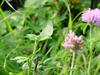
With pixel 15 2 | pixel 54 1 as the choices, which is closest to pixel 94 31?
pixel 54 1

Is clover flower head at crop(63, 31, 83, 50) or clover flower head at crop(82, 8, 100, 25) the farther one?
clover flower head at crop(82, 8, 100, 25)

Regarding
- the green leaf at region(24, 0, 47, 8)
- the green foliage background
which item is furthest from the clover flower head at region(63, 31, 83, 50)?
the green leaf at region(24, 0, 47, 8)

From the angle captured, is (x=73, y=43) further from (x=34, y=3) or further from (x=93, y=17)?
(x=34, y=3)

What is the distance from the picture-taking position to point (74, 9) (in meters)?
2.76

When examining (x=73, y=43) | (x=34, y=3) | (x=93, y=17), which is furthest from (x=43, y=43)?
(x=73, y=43)

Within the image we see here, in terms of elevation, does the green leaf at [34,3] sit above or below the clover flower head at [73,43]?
below

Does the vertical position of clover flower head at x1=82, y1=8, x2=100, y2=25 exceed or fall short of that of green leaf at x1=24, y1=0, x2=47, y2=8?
it exceeds it

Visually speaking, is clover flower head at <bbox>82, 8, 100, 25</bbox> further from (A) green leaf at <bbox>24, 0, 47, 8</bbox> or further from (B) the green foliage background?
(A) green leaf at <bbox>24, 0, 47, 8</bbox>

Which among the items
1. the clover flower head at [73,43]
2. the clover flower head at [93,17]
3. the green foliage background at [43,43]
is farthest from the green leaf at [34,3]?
the clover flower head at [73,43]

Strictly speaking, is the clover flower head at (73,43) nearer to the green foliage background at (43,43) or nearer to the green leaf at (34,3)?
the green foliage background at (43,43)

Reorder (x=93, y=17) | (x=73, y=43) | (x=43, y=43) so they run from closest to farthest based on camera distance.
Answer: (x=73, y=43) < (x=93, y=17) < (x=43, y=43)

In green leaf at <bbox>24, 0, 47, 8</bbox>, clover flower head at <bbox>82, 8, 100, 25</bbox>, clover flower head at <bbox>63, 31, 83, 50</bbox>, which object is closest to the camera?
clover flower head at <bbox>63, 31, 83, 50</bbox>

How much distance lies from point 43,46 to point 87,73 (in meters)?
0.66

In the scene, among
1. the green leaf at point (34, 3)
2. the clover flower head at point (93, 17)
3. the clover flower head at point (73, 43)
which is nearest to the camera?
the clover flower head at point (73, 43)
